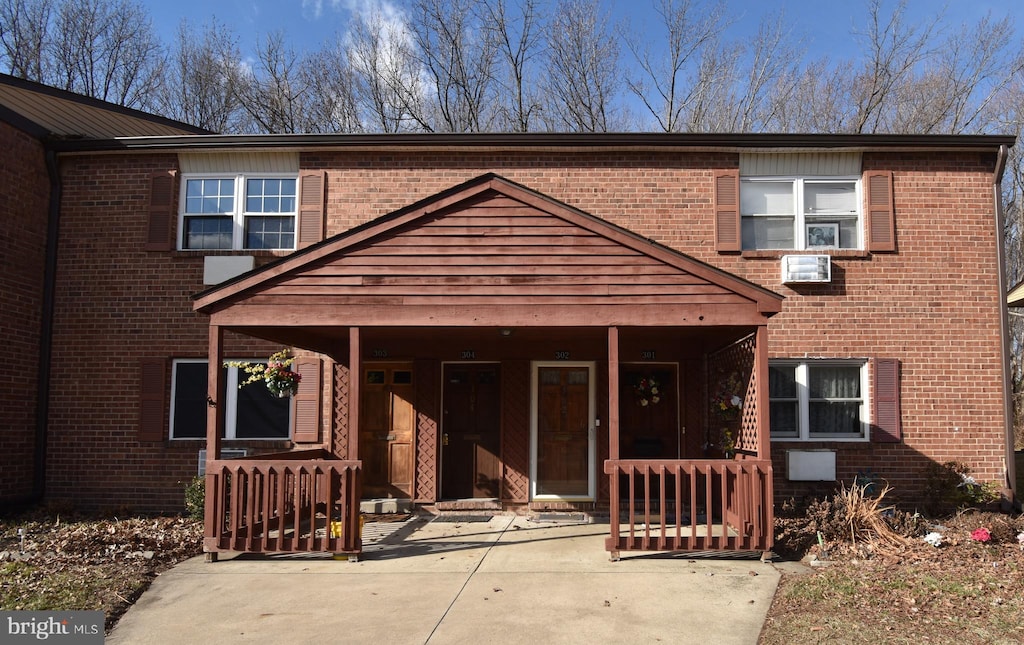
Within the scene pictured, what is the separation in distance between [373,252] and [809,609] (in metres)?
5.23

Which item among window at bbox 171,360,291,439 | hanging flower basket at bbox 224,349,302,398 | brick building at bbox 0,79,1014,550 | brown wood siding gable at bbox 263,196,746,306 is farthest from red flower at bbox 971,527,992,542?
window at bbox 171,360,291,439

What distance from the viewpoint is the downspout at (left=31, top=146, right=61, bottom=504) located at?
9.87 m

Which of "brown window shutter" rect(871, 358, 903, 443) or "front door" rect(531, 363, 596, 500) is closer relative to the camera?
"brown window shutter" rect(871, 358, 903, 443)

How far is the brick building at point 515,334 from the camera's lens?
966 centimetres

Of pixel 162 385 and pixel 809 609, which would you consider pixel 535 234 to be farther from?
pixel 162 385

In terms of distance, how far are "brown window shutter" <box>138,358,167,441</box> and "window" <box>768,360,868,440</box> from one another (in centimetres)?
845

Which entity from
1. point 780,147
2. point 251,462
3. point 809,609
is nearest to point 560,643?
point 809,609

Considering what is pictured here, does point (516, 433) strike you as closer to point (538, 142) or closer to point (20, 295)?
point (538, 142)

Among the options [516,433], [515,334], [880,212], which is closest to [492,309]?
[515,334]

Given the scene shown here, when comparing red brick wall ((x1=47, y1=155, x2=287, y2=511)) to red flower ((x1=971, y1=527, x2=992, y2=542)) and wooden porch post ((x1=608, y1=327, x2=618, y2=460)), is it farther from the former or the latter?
red flower ((x1=971, y1=527, x2=992, y2=542))

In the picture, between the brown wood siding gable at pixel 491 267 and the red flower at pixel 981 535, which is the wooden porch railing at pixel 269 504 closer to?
the brown wood siding gable at pixel 491 267

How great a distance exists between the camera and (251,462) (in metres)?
7.46

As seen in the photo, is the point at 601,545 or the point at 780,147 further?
the point at 780,147

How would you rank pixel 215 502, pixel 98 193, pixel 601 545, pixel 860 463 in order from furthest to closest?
pixel 98 193
pixel 860 463
pixel 601 545
pixel 215 502
